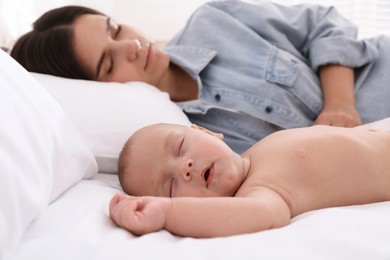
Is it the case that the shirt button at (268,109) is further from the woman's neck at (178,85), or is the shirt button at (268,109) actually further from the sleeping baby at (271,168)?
the sleeping baby at (271,168)

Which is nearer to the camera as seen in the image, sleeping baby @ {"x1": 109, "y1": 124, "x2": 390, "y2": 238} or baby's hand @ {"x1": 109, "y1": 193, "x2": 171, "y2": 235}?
baby's hand @ {"x1": 109, "y1": 193, "x2": 171, "y2": 235}

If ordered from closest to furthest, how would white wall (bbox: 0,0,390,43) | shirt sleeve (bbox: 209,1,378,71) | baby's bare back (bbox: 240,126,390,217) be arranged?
1. baby's bare back (bbox: 240,126,390,217)
2. shirt sleeve (bbox: 209,1,378,71)
3. white wall (bbox: 0,0,390,43)

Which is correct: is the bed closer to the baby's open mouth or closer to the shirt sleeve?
the baby's open mouth

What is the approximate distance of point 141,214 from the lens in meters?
0.68

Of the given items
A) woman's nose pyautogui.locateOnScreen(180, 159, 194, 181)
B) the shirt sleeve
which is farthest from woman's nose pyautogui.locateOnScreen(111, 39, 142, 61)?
woman's nose pyautogui.locateOnScreen(180, 159, 194, 181)

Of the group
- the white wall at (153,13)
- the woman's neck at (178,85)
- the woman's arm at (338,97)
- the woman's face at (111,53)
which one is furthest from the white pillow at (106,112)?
the white wall at (153,13)

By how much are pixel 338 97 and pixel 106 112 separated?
2.15 feet

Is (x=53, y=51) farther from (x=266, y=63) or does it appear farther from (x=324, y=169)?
(x=324, y=169)

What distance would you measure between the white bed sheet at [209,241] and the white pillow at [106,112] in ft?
1.04

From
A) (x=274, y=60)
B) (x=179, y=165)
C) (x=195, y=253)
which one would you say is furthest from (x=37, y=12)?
(x=195, y=253)

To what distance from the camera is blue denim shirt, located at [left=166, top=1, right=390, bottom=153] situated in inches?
53.9

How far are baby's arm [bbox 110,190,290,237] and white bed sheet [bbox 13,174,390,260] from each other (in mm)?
16

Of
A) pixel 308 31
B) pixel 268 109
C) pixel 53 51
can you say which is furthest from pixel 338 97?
pixel 53 51

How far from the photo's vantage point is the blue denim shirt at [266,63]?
1.37 meters
